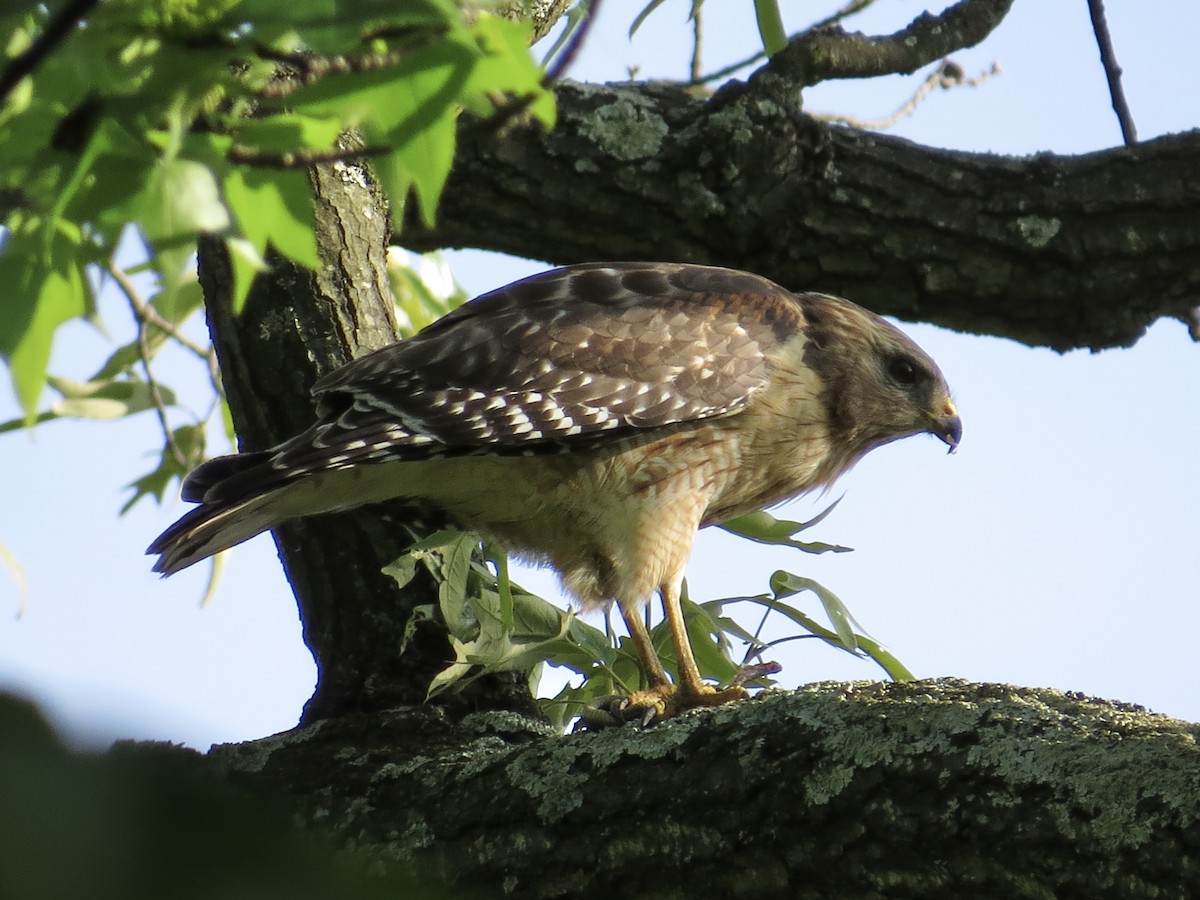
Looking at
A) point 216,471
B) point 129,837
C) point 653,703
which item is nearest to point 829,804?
point 653,703

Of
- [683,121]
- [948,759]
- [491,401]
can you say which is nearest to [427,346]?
[491,401]

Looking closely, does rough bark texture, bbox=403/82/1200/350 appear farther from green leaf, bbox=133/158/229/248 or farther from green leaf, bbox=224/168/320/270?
green leaf, bbox=133/158/229/248

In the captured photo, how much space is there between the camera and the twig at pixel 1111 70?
4441 millimetres

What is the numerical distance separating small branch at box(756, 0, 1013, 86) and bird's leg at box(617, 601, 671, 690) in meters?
1.75

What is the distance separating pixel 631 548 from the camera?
4316 millimetres

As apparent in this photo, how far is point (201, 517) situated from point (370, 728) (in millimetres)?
738

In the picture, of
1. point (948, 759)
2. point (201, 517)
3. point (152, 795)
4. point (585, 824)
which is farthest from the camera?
point (201, 517)

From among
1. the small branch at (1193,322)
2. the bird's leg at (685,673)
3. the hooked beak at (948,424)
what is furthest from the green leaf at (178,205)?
the hooked beak at (948,424)

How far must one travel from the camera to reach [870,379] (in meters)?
5.10

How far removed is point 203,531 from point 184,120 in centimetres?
221

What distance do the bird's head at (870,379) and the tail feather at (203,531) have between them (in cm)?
208

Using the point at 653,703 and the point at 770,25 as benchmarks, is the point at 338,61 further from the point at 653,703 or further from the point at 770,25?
the point at 653,703

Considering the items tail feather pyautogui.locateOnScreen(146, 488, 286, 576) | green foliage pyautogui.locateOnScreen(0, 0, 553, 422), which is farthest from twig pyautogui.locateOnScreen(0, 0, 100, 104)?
tail feather pyautogui.locateOnScreen(146, 488, 286, 576)

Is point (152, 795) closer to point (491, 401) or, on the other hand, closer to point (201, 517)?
point (201, 517)
